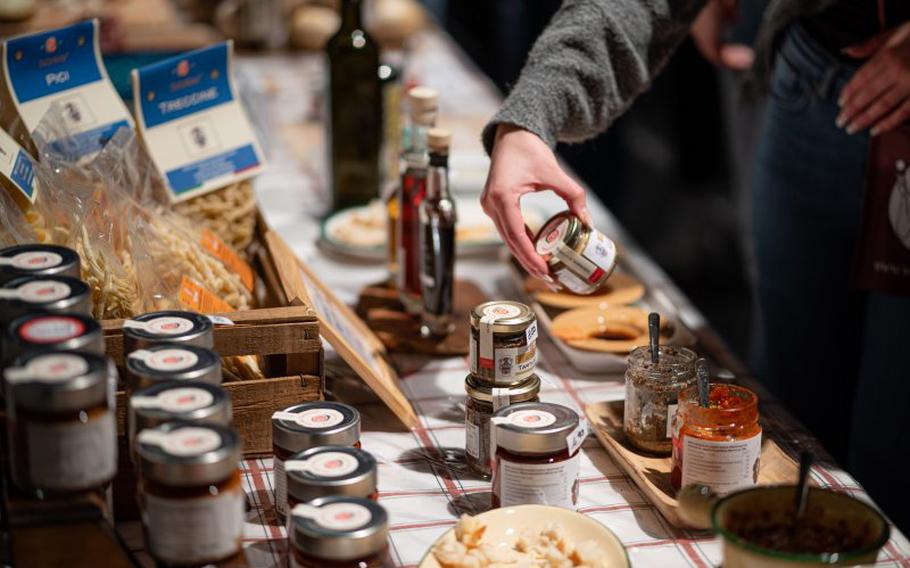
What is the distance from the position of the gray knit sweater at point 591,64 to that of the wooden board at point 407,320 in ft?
1.03

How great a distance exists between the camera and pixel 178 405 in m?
1.06

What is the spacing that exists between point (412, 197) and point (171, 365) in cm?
75

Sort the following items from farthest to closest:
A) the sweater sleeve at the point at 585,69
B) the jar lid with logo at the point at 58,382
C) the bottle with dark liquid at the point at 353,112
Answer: the bottle with dark liquid at the point at 353,112 < the sweater sleeve at the point at 585,69 < the jar lid with logo at the point at 58,382

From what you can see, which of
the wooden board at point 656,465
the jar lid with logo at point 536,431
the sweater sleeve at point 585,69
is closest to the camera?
the jar lid with logo at point 536,431

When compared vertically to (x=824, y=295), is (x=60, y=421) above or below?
above

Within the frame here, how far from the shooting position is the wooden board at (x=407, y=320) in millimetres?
1764

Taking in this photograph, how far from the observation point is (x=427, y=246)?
1749 millimetres

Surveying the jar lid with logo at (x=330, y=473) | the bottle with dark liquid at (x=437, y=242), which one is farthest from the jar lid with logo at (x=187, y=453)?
the bottle with dark liquid at (x=437, y=242)

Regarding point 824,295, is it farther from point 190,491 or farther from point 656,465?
point 190,491

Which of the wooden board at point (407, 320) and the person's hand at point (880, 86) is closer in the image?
the person's hand at point (880, 86)

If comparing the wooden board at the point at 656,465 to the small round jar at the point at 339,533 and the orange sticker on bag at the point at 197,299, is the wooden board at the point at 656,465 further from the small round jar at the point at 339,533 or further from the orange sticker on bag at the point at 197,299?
the orange sticker on bag at the point at 197,299

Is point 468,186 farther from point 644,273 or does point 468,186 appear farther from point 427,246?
point 427,246

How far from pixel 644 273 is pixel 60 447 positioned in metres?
1.26

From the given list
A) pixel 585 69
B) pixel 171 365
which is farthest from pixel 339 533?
pixel 585 69
